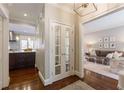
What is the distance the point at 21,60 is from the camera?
5.54 meters

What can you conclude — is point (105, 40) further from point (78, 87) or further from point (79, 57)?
point (78, 87)

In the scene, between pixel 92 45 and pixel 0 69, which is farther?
pixel 92 45

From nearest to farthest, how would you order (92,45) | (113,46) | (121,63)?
1. (121,63)
2. (113,46)
3. (92,45)

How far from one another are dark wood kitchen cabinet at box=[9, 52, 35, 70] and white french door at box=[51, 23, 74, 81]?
2.55 metres

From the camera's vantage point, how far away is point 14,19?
200 inches

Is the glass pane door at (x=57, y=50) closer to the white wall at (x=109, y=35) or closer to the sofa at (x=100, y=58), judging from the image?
the sofa at (x=100, y=58)

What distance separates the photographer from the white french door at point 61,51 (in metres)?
3.63

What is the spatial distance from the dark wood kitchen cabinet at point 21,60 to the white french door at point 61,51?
2.55m

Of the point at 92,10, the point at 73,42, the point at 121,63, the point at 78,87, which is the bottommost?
the point at 78,87

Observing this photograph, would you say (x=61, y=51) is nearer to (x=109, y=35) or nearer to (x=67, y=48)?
(x=67, y=48)

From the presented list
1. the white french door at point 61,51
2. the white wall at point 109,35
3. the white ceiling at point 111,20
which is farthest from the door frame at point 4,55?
the white wall at point 109,35

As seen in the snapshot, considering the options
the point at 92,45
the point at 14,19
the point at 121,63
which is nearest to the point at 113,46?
the point at 92,45

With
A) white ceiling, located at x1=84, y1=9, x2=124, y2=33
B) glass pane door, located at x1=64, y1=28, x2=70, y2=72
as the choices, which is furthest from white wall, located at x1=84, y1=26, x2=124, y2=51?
glass pane door, located at x1=64, y1=28, x2=70, y2=72

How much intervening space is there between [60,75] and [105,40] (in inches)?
205
